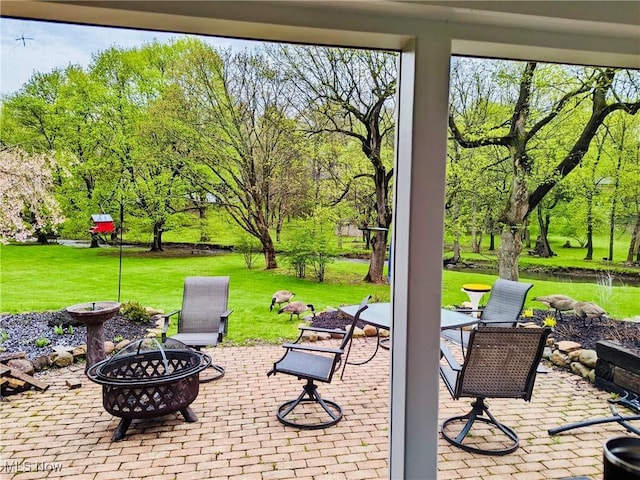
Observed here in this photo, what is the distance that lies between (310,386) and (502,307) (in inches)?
69.5

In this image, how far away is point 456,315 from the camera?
3.39 m

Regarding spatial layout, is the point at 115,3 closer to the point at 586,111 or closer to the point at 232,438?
the point at 232,438

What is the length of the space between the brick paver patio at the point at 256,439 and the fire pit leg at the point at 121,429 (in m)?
0.04

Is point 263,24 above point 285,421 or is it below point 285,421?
above

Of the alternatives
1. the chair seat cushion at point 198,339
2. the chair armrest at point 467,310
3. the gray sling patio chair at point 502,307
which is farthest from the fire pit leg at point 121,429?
the chair armrest at point 467,310

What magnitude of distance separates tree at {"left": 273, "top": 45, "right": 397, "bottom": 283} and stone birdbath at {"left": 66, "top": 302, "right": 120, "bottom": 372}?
259 centimetres

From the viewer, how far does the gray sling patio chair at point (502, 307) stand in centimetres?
330

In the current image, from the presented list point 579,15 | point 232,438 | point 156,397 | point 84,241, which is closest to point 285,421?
point 232,438

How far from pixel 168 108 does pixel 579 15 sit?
12.3 ft

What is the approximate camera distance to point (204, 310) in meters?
3.63

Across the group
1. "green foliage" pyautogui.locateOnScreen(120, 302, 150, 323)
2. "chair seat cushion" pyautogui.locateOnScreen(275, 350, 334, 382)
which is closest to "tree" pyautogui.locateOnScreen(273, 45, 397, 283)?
"chair seat cushion" pyautogui.locateOnScreen(275, 350, 334, 382)

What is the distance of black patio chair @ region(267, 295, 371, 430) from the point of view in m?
2.69

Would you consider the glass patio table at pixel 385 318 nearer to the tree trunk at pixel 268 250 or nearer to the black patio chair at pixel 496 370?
the black patio chair at pixel 496 370

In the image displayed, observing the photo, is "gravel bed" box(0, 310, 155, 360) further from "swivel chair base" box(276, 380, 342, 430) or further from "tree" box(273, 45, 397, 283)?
"tree" box(273, 45, 397, 283)
